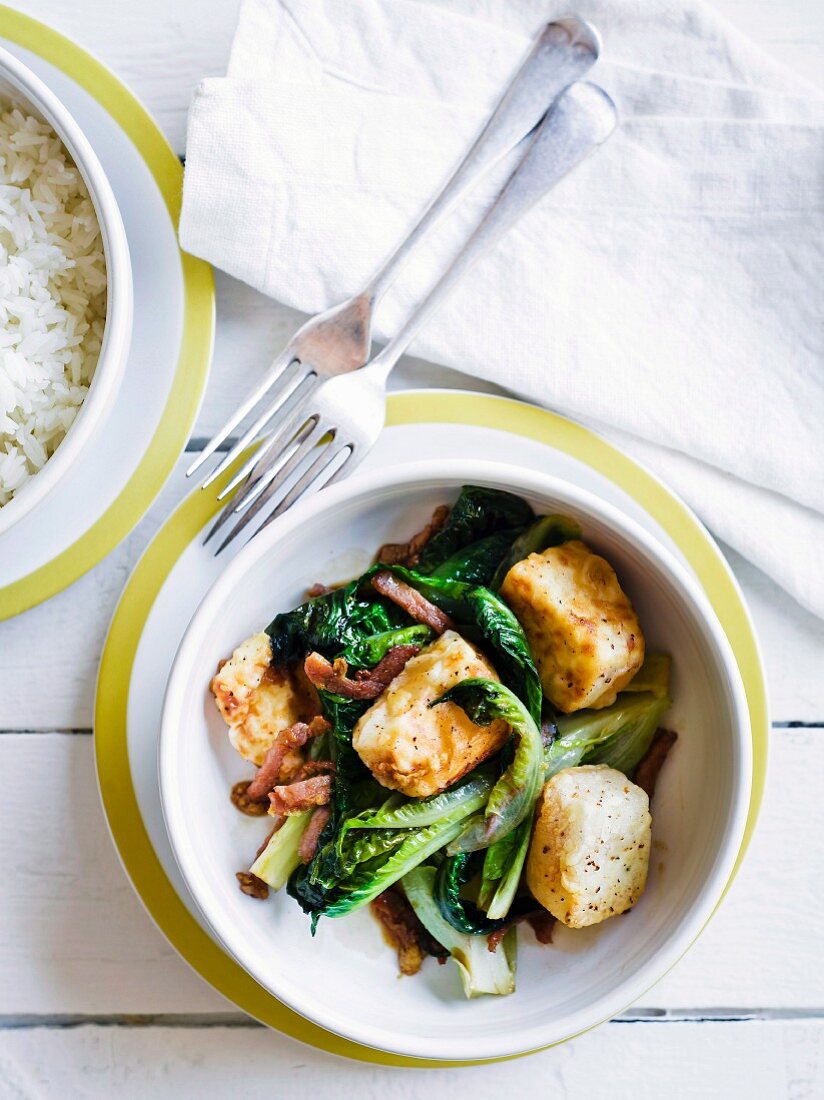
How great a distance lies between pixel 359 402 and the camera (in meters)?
1.51

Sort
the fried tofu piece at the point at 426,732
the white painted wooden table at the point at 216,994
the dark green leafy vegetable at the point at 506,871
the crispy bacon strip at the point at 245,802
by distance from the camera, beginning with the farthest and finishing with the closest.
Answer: the white painted wooden table at the point at 216,994
the crispy bacon strip at the point at 245,802
the dark green leafy vegetable at the point at 506,871
the fried tofu piece at the point at 426,732

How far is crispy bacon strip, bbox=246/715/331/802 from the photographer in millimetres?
1487

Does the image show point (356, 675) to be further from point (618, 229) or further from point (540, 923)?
point (618, 229)

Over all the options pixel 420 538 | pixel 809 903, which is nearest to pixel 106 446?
pixel 420 538

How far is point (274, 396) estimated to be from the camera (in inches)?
63.4

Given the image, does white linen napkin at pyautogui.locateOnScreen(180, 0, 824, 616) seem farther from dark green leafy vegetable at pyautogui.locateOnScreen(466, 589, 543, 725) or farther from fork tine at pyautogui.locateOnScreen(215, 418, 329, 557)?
dark green leafy vegetable at pyautogui.locateOnScreen(466, 589, 543, 725)

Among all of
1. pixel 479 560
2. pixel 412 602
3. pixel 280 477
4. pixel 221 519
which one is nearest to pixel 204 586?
pixel 221 519

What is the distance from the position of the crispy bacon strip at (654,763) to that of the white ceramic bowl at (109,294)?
3.25 feet

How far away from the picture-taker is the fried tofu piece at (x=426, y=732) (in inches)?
51.7

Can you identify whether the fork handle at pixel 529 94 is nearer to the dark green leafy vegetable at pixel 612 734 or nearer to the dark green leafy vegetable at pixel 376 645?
the dark green leafy vegetable at pixel 376 645

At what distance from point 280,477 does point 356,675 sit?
1.10ft

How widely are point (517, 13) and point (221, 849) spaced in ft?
4.82

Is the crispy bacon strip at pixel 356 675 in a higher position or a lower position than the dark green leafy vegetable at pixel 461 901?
higher

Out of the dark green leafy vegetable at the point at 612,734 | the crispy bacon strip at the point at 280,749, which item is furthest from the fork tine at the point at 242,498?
the dark green leafy vegetable at the point at 612,734
